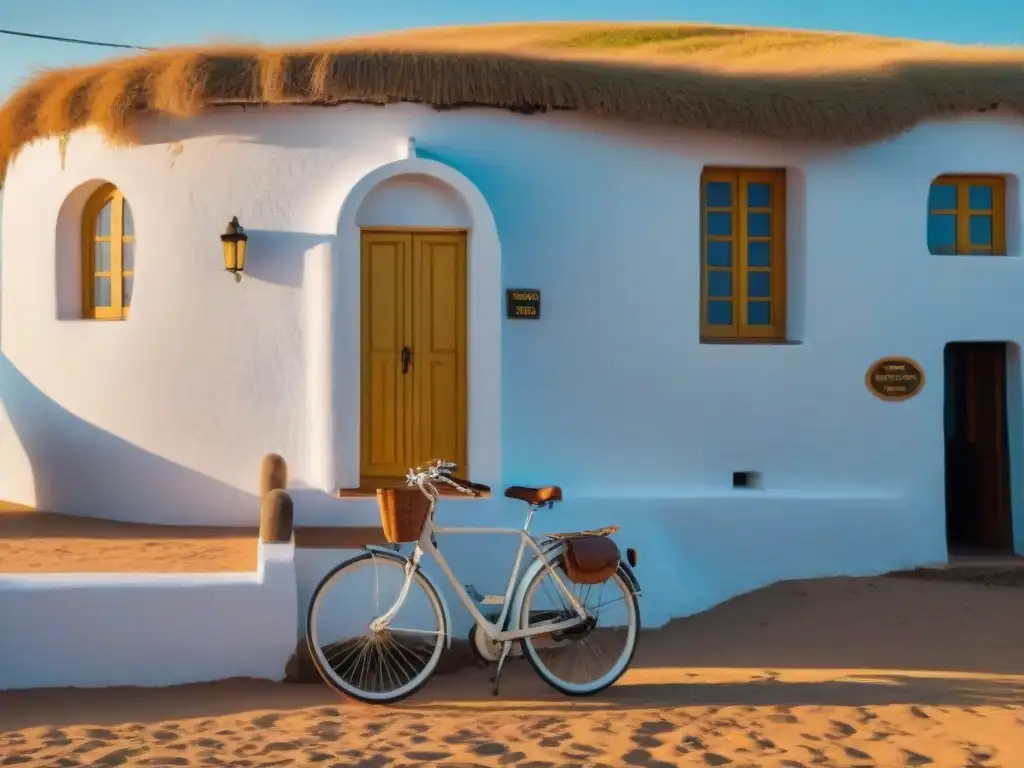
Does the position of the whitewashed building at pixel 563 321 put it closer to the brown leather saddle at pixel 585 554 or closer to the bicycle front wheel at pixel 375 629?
the bicycle front wheel at pixel 375 629

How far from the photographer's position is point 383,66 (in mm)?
8031

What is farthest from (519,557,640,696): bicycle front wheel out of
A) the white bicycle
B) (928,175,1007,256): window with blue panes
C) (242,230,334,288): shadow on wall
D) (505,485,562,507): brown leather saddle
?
(928,175,1007,256): window with blue panes

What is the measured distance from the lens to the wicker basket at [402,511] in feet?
17.1

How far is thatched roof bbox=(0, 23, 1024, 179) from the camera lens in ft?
26.3

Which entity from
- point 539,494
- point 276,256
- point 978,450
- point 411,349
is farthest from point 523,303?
point 978,450

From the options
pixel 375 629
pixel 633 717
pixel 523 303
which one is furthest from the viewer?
pixel 523 303

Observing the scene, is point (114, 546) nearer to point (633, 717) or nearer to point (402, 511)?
point (402, 511)

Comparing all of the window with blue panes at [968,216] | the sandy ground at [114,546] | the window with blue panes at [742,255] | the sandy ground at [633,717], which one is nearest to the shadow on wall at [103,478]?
the sandy ground at [114,546]

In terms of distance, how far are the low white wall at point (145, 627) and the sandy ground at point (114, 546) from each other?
1.85 feet

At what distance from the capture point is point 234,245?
8.00m

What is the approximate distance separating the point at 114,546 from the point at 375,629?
2.85 meters

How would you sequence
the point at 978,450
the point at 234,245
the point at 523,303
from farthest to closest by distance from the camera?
the point at 978,450, the point at 523,303, the point at 234,245

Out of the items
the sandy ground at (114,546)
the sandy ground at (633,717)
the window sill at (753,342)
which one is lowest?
the sandy ground at (633,717)

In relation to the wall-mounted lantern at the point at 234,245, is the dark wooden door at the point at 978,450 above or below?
below
